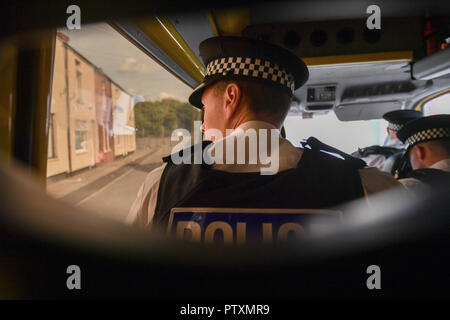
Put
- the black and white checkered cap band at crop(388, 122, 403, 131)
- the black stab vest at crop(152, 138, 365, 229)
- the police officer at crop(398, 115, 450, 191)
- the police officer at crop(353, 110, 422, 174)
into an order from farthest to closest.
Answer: the black and white checkered cap band at crop(388, 122, 403, 131), the police officer at crop(353, 110, 422, 174), the police officer at crop(398, 115, 450, 191), the black stab vest at crop(152, 138, 365, 229)

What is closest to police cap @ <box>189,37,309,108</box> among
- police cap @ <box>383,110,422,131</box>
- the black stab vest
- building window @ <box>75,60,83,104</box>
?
the black stab vest

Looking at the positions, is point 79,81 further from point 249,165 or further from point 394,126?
point 394,126

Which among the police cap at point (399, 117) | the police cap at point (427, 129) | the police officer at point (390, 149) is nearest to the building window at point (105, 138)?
the police cap at point (427, 129)

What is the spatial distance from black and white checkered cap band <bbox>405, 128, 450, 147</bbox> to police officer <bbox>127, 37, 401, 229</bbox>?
1.57 m

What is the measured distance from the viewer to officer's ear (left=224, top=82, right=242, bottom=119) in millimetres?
961

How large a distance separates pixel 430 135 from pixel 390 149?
1.28 metres

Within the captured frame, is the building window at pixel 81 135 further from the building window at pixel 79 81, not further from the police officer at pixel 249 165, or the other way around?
the police officer at pixel 249 165

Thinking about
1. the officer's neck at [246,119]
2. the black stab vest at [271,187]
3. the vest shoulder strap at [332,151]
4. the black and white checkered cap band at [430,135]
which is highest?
the black and white checkered cap band at [430,135]

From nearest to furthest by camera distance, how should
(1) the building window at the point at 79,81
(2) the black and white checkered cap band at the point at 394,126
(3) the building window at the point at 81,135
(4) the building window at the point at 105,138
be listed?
(1) the building window at the point at 79,81, (3) the building window at the point at 81,135, (4) the building window at the point at 105,138, (2) the black and white checkered cap band at the point at 394,126

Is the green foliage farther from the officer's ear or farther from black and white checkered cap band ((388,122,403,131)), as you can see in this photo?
black and white checkered cap band ((388,122,403,131))

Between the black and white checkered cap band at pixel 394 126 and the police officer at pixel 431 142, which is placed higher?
the black and white checkered cap band at pixel 394 126

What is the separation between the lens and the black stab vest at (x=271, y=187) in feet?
2.55
